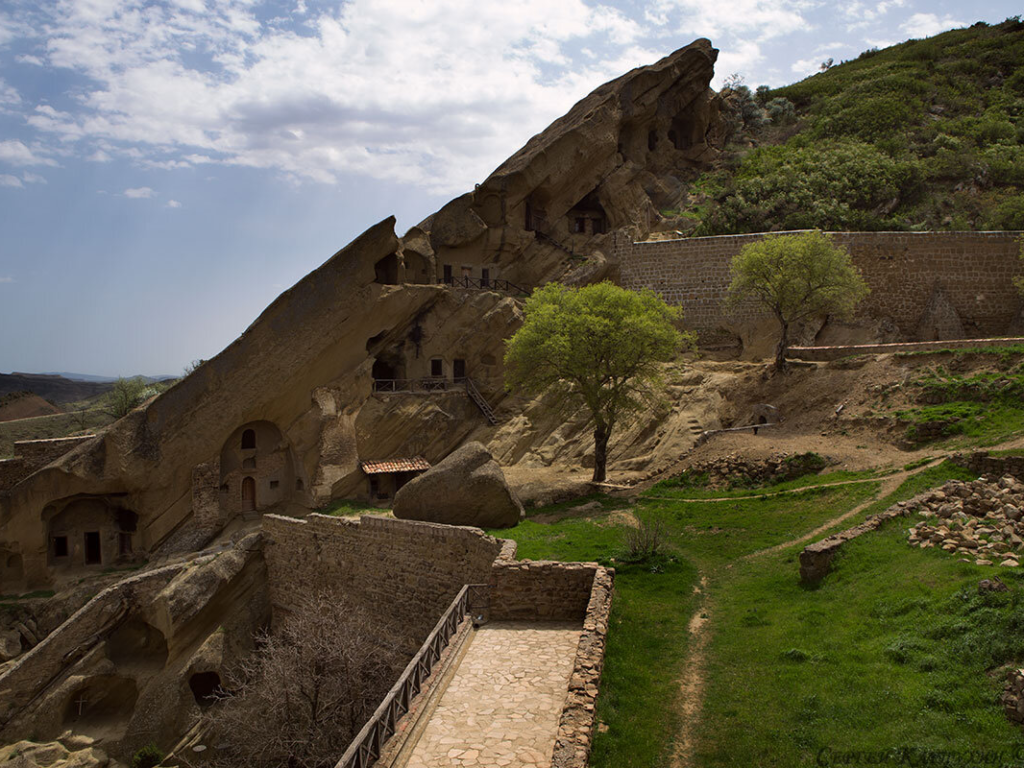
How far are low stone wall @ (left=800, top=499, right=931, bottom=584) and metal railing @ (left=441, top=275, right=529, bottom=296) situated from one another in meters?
20.7

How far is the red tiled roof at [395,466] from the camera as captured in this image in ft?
87.1

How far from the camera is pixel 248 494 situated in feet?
90.9

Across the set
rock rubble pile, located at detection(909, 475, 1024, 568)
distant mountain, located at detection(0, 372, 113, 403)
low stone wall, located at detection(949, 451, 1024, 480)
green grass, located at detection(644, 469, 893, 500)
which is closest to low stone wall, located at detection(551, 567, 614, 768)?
rock rubble pile, located at detection(909, 475, 1024, 568)

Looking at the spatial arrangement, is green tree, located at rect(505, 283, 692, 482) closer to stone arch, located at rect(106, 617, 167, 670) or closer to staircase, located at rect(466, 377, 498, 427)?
staircase, located at rect(466, 377, 498, 427)

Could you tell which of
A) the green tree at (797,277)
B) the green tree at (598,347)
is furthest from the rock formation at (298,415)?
the green tree at (797,277)

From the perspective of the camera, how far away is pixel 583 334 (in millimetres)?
21938

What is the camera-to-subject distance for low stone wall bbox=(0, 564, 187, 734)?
20234 mm

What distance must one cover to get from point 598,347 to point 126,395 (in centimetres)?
3136

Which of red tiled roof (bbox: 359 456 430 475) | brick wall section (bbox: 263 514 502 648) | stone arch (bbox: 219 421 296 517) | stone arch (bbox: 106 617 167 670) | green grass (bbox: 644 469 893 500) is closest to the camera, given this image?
brick wall section (bbox: 263 514 502 648)

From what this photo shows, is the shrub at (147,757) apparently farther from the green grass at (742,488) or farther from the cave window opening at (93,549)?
the green grass at (742,488)

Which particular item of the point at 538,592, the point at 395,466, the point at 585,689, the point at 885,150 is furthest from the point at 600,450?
the point at 885,150

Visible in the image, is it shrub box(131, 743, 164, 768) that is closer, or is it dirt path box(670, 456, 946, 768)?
dirt path box(670, 456, 946, 768)

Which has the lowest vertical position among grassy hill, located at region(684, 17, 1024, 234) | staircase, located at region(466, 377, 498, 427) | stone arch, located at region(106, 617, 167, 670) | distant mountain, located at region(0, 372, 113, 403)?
stone arch, located at region(106, 617, 167, 670)

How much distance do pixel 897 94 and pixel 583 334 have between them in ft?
126
